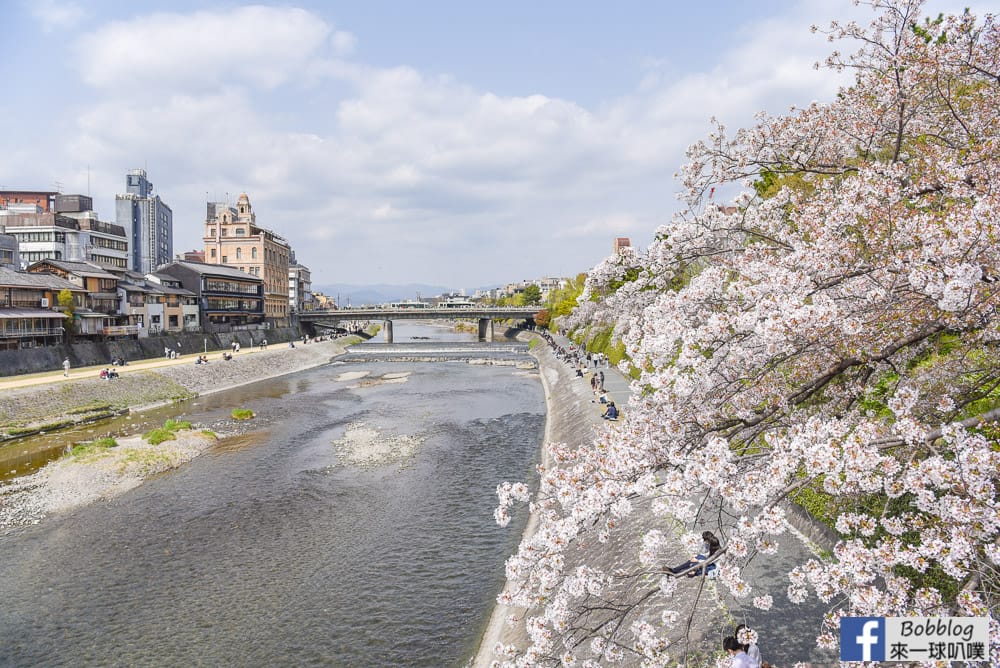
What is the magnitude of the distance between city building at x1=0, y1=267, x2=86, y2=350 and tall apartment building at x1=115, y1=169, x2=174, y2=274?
121 m

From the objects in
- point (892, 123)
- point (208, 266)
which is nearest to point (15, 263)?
point (208, 266)

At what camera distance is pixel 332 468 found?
986 inches

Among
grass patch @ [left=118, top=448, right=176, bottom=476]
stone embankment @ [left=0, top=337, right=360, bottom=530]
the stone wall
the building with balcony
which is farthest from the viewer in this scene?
the building with balcony

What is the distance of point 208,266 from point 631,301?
265 ft

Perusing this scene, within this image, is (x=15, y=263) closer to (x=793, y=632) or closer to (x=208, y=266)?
(x=208, y=266)

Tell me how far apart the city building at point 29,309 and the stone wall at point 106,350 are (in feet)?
3.62

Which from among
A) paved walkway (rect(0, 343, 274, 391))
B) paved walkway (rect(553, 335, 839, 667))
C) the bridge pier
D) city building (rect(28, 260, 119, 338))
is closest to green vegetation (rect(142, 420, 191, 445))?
paved walkway (rect(0, 343, 274, 391))

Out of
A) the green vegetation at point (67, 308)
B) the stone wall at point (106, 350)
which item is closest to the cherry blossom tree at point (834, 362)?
the stone wall at point (106, 350)

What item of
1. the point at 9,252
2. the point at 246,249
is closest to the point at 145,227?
the point at 246,249

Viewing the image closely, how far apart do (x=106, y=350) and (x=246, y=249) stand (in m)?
44.5

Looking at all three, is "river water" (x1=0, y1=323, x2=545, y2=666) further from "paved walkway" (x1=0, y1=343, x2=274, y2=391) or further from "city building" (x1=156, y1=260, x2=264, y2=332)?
"city building" (x1=156, y1=260, x2=264, y2=332)

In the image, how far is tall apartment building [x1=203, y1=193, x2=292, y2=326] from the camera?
90938 millimetres

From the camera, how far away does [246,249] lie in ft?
300

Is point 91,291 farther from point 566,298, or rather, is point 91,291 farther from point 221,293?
point 566,298
